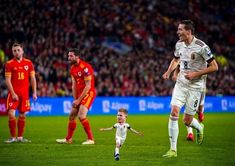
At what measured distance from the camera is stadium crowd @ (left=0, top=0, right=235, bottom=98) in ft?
97.0

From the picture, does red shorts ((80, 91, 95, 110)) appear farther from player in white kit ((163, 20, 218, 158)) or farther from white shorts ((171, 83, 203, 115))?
white shorts ((171, 83, 203, 115))

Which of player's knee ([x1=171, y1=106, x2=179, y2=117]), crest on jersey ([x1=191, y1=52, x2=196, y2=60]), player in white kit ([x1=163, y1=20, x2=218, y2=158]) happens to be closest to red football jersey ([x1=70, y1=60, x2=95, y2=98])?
player in white kit ([x1=163, y1=20, x2=218, y2=158])

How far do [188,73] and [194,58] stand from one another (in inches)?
13.1

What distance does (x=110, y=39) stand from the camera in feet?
116

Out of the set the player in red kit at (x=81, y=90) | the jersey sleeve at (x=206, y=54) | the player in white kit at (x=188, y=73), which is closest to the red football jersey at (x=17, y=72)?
the player in red kit at (x=81, y=90)

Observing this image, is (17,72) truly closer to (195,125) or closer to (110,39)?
(195,125)

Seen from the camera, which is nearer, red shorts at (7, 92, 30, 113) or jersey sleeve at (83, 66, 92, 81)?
jersey sleeve at (83, 66, 92, 81)

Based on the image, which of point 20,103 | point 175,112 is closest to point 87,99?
point 20,103

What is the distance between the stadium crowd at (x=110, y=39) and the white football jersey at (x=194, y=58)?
16852 millimetres

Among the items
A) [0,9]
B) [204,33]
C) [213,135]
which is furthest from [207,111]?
[213,135]

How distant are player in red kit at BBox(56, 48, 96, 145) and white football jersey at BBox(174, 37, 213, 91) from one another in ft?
9.19

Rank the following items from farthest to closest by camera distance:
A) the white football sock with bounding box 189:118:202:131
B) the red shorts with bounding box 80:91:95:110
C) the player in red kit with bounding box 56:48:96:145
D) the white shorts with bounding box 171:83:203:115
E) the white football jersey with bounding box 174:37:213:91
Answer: the red shorts with bounding box 80:91:95:110, the player in red kit with bounding box 56:48:96:145, the white football sock with bounding box 189:118:202:131, the white shorts with bounding box 171:83:203:115, the white football jersey with bounding box 174:37:213:91

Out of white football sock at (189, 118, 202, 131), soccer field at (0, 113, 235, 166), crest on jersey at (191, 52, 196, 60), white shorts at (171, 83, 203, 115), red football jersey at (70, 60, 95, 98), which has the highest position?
crest on jersey at (191, 52, 196, 60)

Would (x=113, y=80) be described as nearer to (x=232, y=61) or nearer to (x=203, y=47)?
(x=232, y=61)
